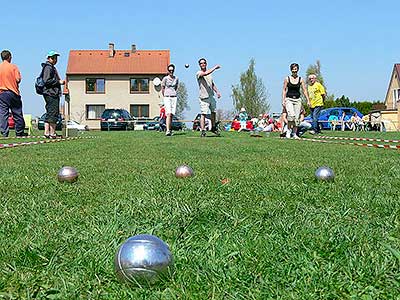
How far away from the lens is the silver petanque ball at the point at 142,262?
215cm

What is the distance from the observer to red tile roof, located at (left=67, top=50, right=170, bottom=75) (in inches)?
2512

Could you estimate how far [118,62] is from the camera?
65.2 m

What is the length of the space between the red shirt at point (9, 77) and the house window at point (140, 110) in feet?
162

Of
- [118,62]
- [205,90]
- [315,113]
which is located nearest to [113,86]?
[118,62]

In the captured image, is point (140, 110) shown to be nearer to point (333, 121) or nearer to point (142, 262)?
point (333, 121)

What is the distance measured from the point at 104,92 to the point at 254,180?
199ft

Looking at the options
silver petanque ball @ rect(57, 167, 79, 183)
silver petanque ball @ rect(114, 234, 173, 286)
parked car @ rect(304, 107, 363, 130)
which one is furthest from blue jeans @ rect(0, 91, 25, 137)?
parked car @ rect(304, 107, 363, 130)

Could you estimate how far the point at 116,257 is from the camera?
7.31ft

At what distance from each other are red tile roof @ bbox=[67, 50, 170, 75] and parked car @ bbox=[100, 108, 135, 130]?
22471 mm

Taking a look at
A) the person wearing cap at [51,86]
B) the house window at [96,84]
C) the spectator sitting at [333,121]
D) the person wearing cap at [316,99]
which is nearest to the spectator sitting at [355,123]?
the spectator sitting at [333,121]

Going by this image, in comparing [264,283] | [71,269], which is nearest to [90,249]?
[71,269]

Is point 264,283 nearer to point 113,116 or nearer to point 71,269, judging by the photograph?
point 71,269

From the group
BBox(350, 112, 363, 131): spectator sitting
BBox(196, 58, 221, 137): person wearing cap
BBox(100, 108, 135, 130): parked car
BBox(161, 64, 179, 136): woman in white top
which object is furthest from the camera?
BBox(100, 108, 135, 130): parked car

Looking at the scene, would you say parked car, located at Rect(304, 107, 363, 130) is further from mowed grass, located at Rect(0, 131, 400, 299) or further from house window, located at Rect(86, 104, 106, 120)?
mowed grass, located at Rect(0, 131, 400, 299)
